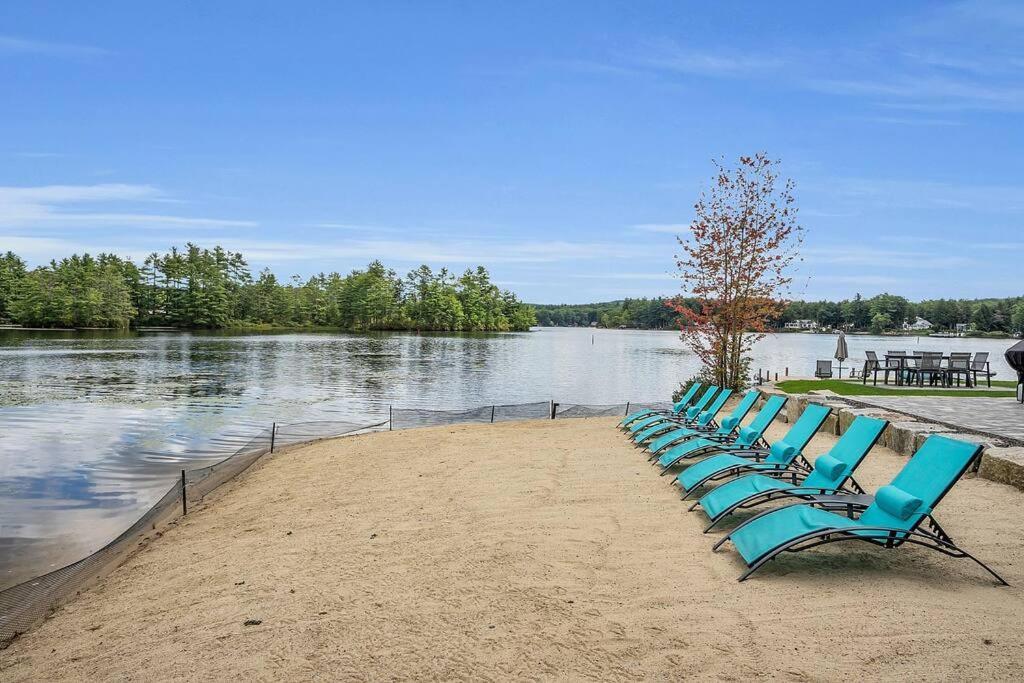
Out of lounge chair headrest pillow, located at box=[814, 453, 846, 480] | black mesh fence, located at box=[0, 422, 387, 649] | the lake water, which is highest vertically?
lounge chair headrest pillow, located at box=[814, 453, 846, 480]

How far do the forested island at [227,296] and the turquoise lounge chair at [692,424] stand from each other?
8074 cm

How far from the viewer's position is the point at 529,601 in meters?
4.21

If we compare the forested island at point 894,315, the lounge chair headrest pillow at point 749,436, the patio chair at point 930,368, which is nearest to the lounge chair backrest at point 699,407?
the lounge chair headrest pillow at point 749,436

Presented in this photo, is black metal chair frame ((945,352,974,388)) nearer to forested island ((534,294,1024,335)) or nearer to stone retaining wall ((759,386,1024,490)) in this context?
stone retaining wall ((759,386,1024,490))

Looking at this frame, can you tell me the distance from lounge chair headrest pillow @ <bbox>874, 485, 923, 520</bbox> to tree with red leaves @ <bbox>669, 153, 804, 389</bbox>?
434 inches

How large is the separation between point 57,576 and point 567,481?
4.95 m

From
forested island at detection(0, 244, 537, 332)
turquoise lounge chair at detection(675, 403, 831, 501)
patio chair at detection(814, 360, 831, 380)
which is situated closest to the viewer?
turquoise lounge chair at detection(675, 403, 831, 501)

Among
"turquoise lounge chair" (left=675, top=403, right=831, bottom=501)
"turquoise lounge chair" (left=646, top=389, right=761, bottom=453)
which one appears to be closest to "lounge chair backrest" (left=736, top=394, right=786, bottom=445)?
"turquoise lounge chair" (left=646, top=389, right=761, bottom=453)

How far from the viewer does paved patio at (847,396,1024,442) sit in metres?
9.00

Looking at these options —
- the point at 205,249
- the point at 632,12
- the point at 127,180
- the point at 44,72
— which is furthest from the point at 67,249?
the point at 632,12

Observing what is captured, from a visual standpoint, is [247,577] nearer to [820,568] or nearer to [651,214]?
[820,568]

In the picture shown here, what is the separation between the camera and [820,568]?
4488 mm

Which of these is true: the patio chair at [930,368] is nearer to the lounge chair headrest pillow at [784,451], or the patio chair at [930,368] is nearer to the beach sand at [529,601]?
the beach sand at [529,601]

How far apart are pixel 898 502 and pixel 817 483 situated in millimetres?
1267
